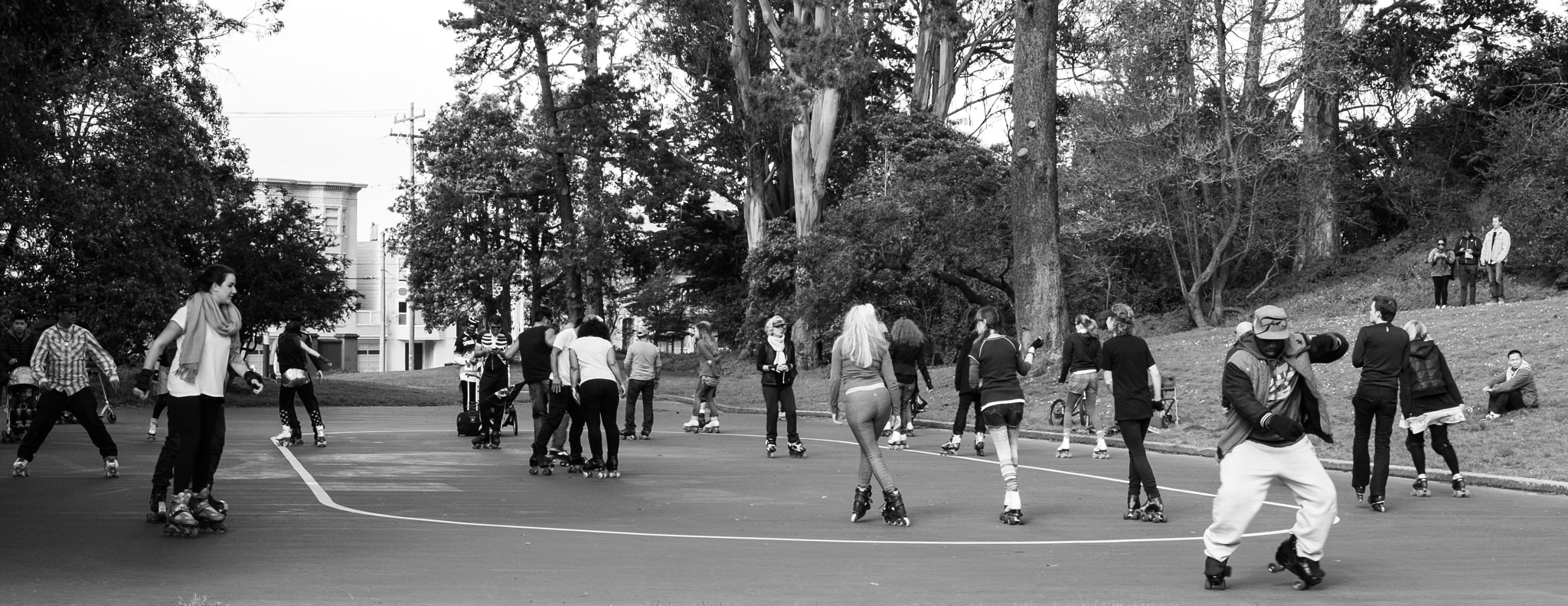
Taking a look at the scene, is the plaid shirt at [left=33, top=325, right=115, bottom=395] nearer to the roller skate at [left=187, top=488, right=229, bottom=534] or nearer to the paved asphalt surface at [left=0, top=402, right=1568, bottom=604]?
the paved asphalt surface at [left=0, top=402, right=1568, bottom=604]

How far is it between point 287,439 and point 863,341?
11.0m

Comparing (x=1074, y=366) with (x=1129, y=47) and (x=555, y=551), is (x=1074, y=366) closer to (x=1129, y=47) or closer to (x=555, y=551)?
(x=555, y=551)

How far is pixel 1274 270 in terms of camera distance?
4088cm

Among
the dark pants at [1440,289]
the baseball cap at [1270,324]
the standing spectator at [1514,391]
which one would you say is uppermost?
the dark pants at [1440,289]

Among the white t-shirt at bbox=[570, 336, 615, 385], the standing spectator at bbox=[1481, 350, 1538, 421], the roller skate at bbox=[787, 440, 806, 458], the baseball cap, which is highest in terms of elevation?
the baseball cap

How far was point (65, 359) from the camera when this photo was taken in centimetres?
1386

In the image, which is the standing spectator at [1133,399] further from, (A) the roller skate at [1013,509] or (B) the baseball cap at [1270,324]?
(B) the baseball cap at [1270,324]

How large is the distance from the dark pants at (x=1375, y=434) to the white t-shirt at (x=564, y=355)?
751cm

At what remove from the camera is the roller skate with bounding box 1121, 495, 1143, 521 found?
11008 millimetres

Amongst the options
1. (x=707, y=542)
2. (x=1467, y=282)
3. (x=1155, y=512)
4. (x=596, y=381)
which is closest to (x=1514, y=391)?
(x=1155, y=512)

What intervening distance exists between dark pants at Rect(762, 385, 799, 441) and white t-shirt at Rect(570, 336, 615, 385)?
12.7 ft

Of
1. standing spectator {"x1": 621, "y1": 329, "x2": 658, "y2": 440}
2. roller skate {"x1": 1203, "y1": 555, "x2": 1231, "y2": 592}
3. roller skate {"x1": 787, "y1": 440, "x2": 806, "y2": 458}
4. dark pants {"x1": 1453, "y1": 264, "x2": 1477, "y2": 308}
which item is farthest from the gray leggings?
dark pants {"x1": 1453, "y1": 264, "x2": 1477, "y2": 308}

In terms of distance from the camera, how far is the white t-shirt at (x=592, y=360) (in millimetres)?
13961

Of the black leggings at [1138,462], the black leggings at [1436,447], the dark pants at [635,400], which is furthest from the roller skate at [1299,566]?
the dark pants at [635,400]
